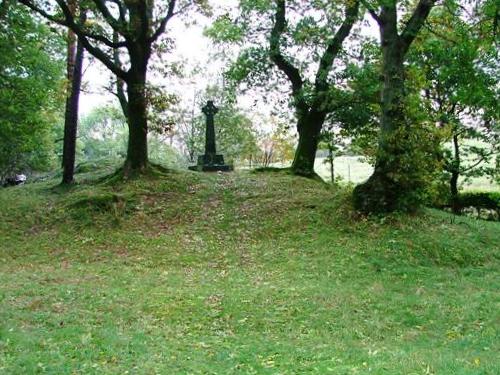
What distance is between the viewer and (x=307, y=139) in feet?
56.2

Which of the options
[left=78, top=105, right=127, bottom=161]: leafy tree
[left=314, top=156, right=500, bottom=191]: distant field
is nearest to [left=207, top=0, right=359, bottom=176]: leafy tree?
[left=314, top=156, right=500, bottom=191]: distant field

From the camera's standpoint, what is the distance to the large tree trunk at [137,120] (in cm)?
1438

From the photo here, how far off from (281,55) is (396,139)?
19.5ft

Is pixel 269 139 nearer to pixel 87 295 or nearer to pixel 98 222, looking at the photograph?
pixel 98 222

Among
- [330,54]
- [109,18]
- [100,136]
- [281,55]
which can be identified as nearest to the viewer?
[109,18]

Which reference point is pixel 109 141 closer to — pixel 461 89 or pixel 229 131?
pixel 229 131

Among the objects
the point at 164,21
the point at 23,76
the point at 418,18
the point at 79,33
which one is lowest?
the point at 23,76

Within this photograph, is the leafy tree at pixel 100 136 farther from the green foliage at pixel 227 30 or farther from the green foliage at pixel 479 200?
the green foliage at pixel 479 200

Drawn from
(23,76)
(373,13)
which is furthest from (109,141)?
(373,13)

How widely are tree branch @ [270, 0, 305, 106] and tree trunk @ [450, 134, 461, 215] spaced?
5.87 metres

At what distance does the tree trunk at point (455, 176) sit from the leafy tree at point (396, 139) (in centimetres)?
717

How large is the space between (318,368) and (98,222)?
807cm

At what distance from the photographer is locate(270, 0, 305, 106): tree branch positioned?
15.6 meters

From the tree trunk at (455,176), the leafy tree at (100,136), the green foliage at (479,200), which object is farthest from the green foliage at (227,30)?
the leafy tree at (100,136)
